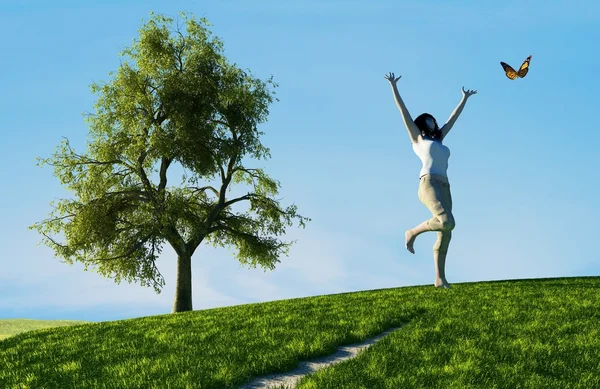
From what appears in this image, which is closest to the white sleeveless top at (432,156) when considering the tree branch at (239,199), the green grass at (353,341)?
the green grass at (353,341)

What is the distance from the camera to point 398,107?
17531 millimetres

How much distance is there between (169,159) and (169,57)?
4.63m

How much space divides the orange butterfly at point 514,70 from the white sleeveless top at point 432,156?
2981mm

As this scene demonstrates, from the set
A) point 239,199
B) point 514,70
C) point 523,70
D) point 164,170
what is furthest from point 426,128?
point 164,170

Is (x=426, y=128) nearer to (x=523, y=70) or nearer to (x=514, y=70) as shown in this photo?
(x=514, y=70)

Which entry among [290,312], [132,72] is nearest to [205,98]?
[132,72]

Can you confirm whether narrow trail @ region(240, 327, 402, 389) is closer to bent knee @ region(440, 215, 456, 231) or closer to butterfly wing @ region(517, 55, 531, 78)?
bent knee @ region(440, 215, 456, 231)

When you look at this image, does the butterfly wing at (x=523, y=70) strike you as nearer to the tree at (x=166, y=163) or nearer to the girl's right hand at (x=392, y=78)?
the girl's right hand at (x=392, y=78)

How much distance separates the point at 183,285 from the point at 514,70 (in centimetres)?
1615

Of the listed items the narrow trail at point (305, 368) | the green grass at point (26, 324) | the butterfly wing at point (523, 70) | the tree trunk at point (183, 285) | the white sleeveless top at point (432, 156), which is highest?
the butterfly wing at point (523, 70)

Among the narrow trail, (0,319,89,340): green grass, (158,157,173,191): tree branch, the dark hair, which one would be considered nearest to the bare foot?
the dark hair

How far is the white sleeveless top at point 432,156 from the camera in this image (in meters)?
17.0

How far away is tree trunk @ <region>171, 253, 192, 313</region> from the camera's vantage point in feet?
87.1

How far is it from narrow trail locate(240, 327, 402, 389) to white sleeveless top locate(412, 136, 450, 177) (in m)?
6.82
